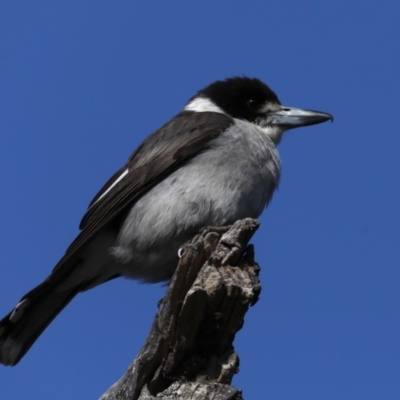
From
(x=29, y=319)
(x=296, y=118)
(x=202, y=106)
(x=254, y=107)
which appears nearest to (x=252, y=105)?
(x=254, y=107)

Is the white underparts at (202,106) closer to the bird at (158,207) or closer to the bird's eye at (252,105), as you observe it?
the bird's eye at (252,105)

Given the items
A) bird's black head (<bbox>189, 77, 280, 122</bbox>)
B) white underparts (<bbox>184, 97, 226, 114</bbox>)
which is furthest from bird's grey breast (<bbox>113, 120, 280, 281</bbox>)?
white underparts (<bbox>184, 97, 226, 114</bbox>)

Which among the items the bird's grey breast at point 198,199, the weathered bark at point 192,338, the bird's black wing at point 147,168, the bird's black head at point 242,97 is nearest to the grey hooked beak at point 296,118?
the bird's black head at point 242,97

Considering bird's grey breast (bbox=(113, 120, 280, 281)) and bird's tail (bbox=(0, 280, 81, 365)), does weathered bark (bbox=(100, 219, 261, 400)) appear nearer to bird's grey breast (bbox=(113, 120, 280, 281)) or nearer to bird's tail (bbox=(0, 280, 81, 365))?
bird's grey breast (bbox=(113, 120, 280, 281))

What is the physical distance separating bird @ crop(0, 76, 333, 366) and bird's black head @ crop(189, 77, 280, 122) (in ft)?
2.18

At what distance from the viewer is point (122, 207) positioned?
6.59 meters

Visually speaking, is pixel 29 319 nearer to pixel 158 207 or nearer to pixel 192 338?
pixel 158 207

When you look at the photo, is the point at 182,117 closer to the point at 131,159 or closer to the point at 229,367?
the point at 131,159

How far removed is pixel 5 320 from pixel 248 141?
7.13ft

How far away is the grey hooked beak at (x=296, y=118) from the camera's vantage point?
7613 millimetres

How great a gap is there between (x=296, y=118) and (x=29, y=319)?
2.75 m

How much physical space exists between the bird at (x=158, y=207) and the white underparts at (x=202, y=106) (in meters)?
0.80

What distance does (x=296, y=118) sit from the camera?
764 cm

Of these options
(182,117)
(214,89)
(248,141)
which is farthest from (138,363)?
(214,89)
